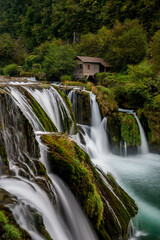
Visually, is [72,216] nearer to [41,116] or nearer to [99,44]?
[41,116]

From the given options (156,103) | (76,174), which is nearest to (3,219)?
(76,174)

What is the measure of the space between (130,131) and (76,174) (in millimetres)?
9444

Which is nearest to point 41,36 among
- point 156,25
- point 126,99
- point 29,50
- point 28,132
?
point 29,50

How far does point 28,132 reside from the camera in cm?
619

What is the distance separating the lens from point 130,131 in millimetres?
14406

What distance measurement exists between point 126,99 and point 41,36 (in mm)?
40312

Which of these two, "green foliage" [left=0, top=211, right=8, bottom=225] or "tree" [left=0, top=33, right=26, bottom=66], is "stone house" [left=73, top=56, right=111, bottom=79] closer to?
"tree" [left=0, top=33, right=26, bottom=66]

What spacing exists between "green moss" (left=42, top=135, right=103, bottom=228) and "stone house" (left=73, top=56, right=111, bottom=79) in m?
23.9

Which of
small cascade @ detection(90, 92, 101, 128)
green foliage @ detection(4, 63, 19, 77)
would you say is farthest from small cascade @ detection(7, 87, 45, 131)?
green foliage @ detection(4, 63, 19, 77)

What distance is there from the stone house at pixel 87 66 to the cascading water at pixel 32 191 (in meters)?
23.9

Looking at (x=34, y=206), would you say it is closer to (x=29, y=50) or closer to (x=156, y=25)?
(x=156, y=25)

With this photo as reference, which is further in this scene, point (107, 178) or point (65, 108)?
point (65, 108)

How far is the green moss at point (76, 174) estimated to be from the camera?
550 cm

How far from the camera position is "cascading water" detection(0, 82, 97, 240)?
4121 mm
